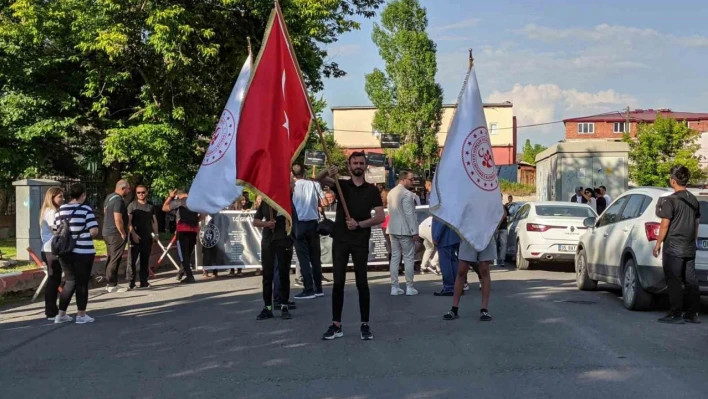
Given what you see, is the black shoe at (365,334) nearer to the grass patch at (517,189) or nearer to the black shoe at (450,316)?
the black shoe at (450,316)

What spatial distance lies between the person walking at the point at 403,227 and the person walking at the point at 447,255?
0.48m

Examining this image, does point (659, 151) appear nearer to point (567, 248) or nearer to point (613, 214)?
point (567, 248)

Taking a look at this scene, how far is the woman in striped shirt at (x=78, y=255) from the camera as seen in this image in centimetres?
958

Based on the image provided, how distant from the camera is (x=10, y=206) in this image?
2256 cm

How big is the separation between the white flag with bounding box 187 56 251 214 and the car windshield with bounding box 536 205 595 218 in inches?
331

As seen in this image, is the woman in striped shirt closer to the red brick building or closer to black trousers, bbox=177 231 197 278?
black trousers, bbox=177 231 197 278

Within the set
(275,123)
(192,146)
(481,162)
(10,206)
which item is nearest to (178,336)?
(275,123)

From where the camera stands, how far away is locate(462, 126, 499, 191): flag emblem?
9250 millimetres

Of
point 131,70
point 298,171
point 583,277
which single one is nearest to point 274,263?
point 298,171

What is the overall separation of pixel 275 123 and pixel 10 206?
56.3ft

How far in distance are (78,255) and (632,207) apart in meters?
7.19

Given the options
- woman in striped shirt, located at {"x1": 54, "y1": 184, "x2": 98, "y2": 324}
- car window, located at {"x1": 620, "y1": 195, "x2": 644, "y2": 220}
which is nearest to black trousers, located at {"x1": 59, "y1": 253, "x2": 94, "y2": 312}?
woman in striped shirt, located at {"x1": 54, "y1": 184, "x2": 98, "y2": 324}

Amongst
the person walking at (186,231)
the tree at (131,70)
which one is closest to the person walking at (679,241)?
the person walking at (186,231)

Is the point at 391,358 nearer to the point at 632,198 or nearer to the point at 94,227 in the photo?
the point at 94,227
